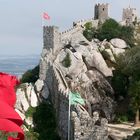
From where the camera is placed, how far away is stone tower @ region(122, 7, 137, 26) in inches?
2437

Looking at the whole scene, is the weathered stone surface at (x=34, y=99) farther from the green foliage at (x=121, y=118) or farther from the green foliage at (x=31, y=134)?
the green foliage at (x=121, y=118)

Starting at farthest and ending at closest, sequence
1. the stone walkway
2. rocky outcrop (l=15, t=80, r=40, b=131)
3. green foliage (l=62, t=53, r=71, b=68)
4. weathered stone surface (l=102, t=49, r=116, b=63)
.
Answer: weathered stone surface (l=102, t=49, r=116, b=63) < green foliage (l=62, t=53, r=71, b=68) < rocky outcrop (l=15, t=80, r=40, b=131) < the stone walkway

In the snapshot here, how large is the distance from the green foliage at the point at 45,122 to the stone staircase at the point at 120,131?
3755 mm

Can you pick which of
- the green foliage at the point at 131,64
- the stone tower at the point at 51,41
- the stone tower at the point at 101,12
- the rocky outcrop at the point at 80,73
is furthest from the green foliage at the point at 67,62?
the stone tower at the point at 101,12

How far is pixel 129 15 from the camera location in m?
64.2

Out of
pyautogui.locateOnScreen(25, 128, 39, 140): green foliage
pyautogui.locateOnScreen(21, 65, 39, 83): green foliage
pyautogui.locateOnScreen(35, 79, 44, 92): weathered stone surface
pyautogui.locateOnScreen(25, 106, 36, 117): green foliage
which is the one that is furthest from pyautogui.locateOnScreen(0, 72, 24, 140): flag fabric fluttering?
pyautogui.locateOnScreen(21, 65, 39, 83): green foliage

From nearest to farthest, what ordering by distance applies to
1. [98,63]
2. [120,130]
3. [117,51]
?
[120,130], [98,63], [117,51]

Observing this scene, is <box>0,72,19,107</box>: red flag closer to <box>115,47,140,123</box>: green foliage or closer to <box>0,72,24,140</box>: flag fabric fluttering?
<box>0,72,24,140</box>: flag fabric fluttering

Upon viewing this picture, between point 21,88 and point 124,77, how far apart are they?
981 cm

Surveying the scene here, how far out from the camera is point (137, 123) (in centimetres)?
4225

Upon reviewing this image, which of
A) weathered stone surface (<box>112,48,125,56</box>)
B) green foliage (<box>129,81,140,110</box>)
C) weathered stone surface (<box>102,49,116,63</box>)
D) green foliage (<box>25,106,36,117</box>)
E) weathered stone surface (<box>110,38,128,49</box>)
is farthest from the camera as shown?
weathered stone surface (<box>110,38,128,49</box>)

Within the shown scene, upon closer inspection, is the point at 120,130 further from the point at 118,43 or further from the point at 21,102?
the point at 118,43

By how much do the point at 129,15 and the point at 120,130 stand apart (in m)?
26.9

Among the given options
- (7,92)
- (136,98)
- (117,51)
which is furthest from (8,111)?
(117,51)
